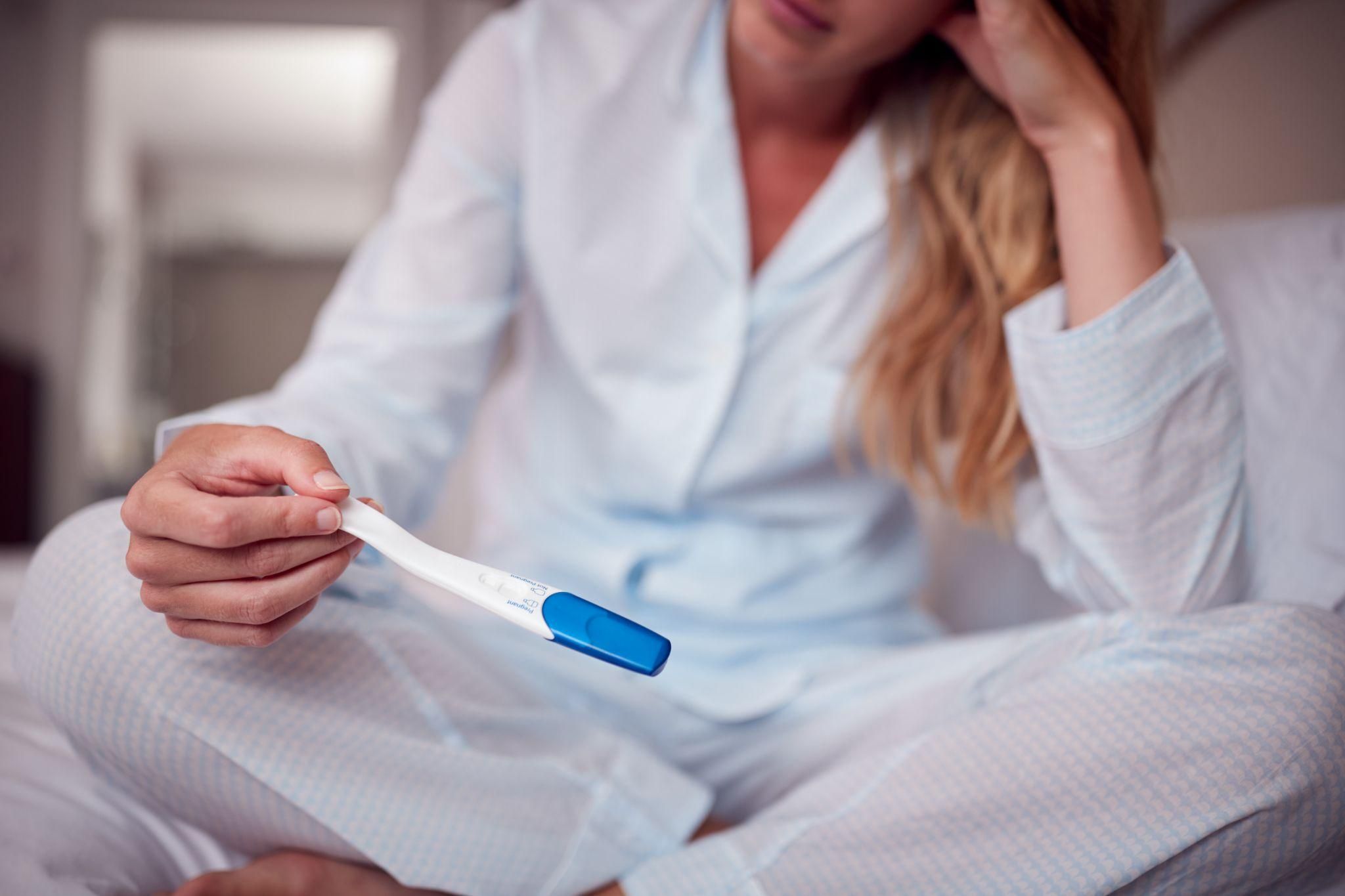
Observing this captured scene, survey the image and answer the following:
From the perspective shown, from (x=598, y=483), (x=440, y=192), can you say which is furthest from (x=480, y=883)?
(x=440, y=192)

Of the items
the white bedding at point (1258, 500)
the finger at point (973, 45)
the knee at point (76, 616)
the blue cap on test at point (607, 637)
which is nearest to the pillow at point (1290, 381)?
the white bedding at point (1258, 500)

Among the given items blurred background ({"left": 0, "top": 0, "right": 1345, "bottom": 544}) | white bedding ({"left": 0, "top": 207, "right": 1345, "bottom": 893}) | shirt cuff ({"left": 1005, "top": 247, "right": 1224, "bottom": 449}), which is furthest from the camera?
blurred background ({"left": 0, "top": 0, "right": 1345, "bottom": 544})

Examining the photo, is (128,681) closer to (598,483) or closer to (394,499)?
(394,499)

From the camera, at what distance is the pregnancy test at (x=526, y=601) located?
17.3 inches

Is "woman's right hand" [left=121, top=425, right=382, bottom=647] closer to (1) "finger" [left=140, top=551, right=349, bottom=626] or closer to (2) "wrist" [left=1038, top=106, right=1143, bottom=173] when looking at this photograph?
(1) "finger" [left=140, top=551, right=349, bottom=626]

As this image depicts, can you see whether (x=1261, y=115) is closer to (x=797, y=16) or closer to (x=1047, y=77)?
(x=1047, y=77)

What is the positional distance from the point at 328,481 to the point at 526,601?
0.36 ft

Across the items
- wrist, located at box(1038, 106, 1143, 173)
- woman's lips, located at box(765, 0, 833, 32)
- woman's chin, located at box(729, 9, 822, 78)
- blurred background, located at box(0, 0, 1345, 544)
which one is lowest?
blurred background, located at box(0, 0, 1345, 544)

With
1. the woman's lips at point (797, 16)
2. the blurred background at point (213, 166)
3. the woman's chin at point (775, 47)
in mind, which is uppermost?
the woman's lips at point (797, 16)

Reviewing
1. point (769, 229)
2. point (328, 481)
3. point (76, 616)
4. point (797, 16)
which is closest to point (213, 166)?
point (769, 229)

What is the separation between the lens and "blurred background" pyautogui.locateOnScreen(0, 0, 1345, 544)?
125cm

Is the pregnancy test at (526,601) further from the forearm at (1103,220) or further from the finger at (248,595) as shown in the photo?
the forearm at (1103,220)

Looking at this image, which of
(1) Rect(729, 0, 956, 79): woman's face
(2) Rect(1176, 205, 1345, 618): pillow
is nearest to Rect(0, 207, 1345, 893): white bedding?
(2) Rect(1176, 205, 1345, 618): pillow

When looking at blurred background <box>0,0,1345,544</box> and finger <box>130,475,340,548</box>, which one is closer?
finger <box>130,475,340,548</box>
